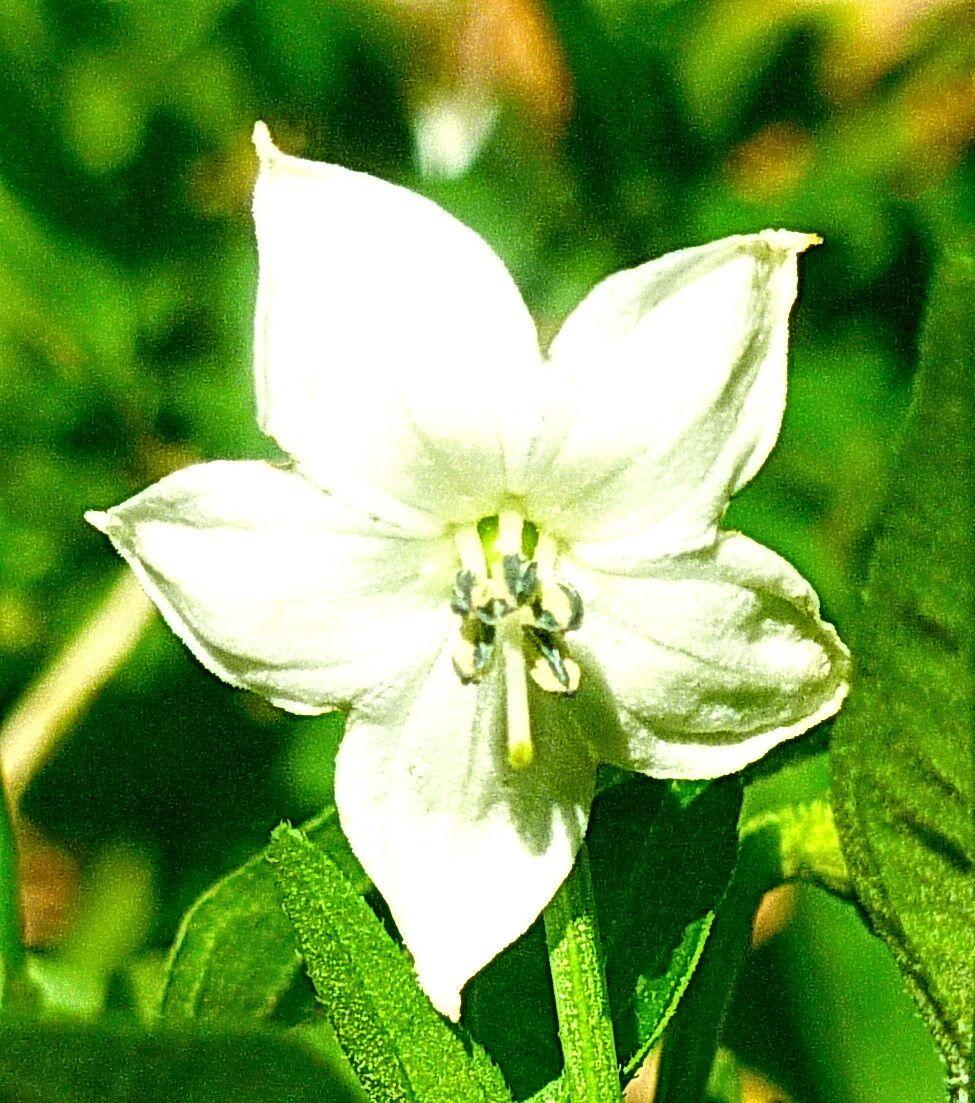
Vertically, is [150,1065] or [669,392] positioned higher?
[669,392]

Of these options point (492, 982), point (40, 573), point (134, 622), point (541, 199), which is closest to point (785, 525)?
point (541, 199)

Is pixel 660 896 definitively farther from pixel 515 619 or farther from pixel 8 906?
pixel 8 906

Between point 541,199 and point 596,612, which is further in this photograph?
point 541,199

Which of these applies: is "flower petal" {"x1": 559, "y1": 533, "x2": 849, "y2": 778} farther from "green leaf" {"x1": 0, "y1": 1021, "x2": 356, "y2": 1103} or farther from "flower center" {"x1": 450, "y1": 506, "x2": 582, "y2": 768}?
"green leaf" {"x1": 0, "y1": 1021, "x2": 356, "y2": 1103}

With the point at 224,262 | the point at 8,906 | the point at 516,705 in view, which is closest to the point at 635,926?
the point at 516,705

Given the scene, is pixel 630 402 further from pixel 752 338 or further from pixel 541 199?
pixel 541 199

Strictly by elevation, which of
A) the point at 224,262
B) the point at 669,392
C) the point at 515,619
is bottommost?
the point at 224,262

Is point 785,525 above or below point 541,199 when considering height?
below
